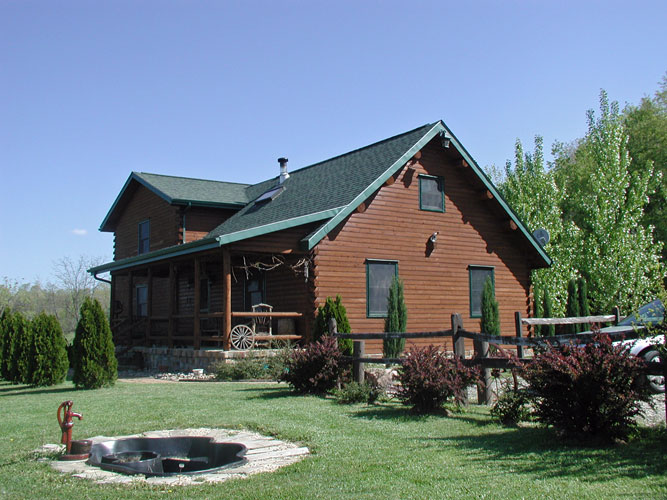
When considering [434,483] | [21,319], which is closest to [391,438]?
[434,483]

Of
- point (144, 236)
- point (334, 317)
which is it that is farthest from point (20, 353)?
point (144, 236)

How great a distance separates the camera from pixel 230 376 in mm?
15453

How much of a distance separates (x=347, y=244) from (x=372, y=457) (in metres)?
11.9

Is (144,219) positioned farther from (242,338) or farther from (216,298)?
(242,338)

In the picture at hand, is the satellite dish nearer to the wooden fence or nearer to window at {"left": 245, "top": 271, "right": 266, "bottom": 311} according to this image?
window at {"left": 245, "top": 271, "right": 266, "bottom": 311}

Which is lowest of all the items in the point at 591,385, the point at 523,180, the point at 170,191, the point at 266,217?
the point at 591,385

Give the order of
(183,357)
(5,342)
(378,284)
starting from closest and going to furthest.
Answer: (5,342) < (183,357) < (378,284)

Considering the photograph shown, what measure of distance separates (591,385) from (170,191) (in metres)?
19.2

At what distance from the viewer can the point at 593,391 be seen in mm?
7004

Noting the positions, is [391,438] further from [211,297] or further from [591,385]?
[211,297]

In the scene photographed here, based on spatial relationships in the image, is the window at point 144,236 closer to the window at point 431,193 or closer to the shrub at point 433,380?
the window at point 431,193

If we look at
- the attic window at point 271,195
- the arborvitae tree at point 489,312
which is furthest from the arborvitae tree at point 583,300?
the attic window at point 271,195

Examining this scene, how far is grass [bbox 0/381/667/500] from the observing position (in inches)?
212

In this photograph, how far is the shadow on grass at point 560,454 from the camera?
583 cm
